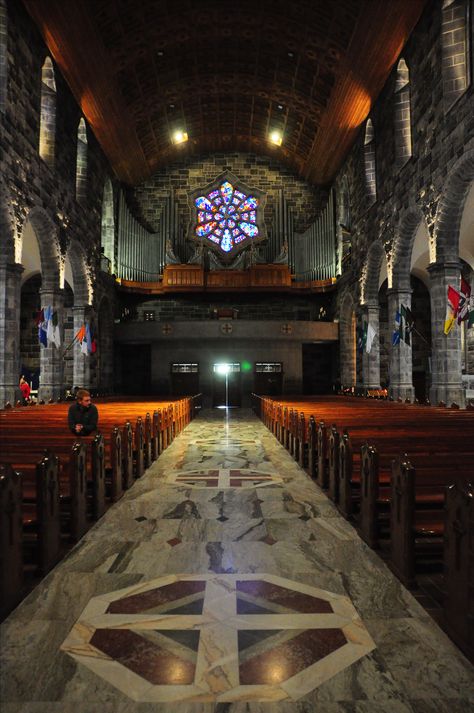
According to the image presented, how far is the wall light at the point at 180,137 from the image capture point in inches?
803

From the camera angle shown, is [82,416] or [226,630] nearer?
[226,630]

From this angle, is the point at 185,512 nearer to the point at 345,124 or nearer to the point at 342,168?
the point at 345,124

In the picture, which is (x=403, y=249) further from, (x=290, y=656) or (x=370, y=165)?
(x=290, y=656)

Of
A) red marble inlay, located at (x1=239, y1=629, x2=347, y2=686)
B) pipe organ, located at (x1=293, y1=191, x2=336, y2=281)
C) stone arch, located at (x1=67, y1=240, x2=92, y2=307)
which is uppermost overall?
pipe organ, located at (x1=293, y1=191, x2=336, y2=281)

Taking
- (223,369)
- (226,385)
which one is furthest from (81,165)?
(226,385)

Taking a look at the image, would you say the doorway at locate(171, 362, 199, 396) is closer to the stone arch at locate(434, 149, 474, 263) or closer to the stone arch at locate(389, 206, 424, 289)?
the stone arch at locate(389, 206, 424, 289)

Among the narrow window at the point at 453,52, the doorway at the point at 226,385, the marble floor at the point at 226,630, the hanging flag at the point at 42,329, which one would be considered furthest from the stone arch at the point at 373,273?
the marble floor at the point at 226,630

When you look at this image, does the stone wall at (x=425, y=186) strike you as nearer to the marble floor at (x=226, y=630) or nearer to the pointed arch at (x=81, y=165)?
the marble floor at (x=226, y=630)

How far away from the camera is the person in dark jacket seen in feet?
18.8

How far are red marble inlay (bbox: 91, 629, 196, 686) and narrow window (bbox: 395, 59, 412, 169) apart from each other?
1351 centimetres

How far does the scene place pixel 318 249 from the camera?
69.5ft

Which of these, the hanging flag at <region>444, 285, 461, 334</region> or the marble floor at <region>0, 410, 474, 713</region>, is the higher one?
the hanging flag at <region>444, 285, 461, 334</region>

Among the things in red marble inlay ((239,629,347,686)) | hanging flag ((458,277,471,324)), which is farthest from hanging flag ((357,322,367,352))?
red marble inlay ((239,629,347,686))

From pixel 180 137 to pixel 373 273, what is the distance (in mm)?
10717
